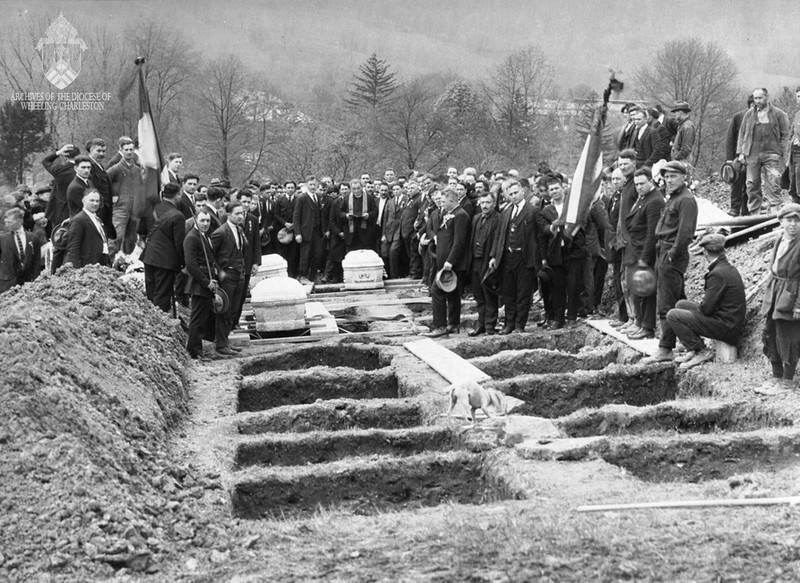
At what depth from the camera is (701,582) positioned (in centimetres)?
576

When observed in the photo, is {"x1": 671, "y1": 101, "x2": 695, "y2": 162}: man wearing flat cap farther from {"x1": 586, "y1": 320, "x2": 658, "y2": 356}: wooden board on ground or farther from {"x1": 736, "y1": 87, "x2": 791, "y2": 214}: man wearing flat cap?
{"x1": 586, "y1": 320, "x2": 658, "y2": 356}: wooden board on ground

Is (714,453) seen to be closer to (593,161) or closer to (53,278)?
(593,161)

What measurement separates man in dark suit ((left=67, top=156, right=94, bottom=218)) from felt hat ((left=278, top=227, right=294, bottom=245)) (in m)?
8.53

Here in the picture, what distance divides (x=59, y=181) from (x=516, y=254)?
726 cm

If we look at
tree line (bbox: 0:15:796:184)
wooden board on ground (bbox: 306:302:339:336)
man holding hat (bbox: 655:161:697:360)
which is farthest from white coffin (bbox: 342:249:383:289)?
tree line (bbox: 0:15:796:184)

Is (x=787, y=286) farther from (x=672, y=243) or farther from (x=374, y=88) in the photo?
(x=374, y=88)

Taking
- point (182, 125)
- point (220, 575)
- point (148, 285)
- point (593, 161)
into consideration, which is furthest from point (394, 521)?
point (182, 125)

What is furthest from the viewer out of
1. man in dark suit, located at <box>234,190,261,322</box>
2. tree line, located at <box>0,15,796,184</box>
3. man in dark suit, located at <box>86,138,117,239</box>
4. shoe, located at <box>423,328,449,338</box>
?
tree line, located at <box>0,15,796,184</box>

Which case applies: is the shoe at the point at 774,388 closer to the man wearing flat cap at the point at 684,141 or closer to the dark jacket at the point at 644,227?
Answer: the dark jacket at the point at 644,227

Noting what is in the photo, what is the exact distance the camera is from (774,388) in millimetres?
10352

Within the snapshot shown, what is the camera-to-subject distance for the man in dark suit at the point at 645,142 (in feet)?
55.2

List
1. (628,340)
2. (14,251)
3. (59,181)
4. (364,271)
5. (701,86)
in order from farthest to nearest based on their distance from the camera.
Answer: (701,86) → (364,271) → (59,181) → (14,251) → (628,340)

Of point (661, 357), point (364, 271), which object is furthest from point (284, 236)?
point (661, 357)

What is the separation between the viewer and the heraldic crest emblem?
162 feet
